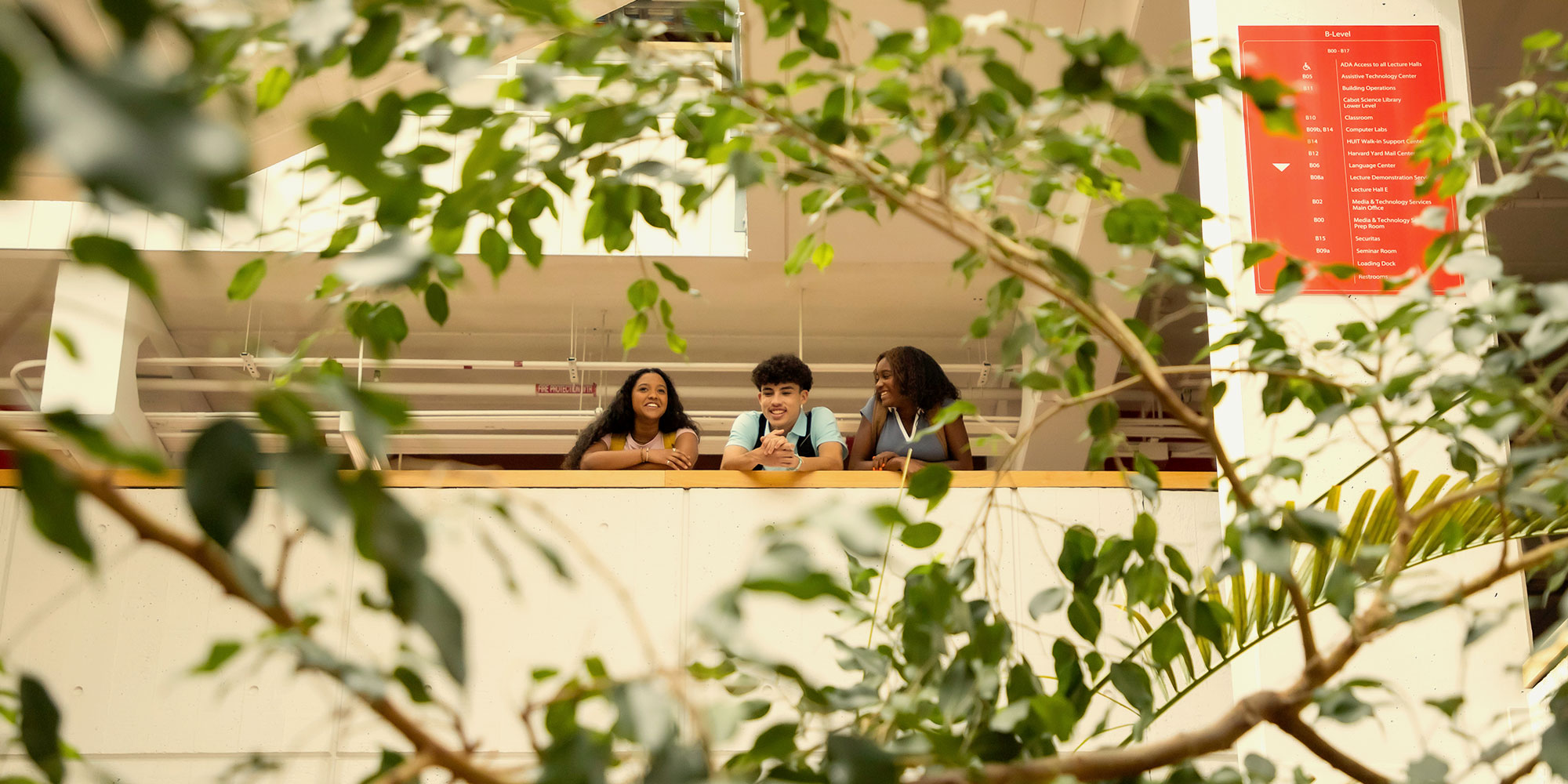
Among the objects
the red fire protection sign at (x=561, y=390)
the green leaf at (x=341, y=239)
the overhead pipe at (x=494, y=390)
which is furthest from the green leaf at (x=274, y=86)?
the red fire protection sign at (x=561, y=390)

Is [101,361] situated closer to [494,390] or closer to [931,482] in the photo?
[494,390]

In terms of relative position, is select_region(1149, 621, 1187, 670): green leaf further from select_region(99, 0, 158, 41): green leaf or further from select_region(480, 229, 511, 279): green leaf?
select_region(99, 0, 158, 41): green leaf

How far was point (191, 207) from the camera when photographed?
299 millimetres

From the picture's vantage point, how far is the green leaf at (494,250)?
3.46ft

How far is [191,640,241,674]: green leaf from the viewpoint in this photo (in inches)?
31.5

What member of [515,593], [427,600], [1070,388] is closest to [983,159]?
[1070,388]

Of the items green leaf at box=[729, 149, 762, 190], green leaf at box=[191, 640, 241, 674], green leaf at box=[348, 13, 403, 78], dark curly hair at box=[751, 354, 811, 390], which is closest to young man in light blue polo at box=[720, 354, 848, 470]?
dark curly hair at box=[751, 354, 811, 390]

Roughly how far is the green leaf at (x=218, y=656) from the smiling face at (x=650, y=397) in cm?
356

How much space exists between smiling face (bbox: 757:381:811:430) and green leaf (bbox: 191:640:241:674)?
11.7 feet

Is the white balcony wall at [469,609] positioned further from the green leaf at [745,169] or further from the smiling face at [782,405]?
the green leaf at [745,169]

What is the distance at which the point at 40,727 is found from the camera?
613mm

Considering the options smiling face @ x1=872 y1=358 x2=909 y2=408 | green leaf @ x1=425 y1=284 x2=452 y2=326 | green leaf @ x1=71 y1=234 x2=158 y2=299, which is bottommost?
green leaf @ x1=71 y1=234 x2=158 y2=299

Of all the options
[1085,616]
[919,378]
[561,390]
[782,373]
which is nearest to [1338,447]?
[919,378]

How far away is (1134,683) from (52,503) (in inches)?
38.3
